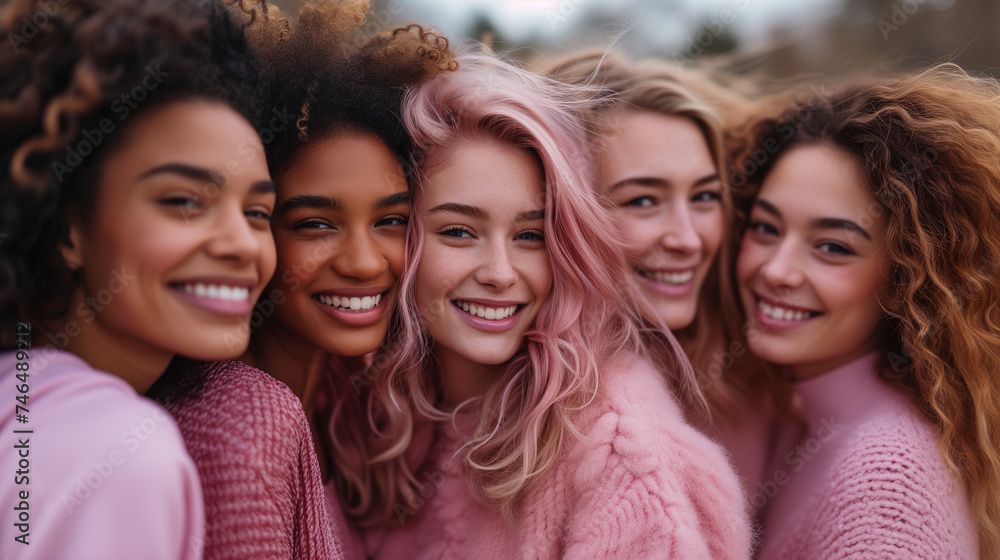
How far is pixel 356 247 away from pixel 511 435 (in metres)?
0.91

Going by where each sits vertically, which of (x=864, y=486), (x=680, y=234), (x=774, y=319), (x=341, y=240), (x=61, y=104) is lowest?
(x=864, y=486)

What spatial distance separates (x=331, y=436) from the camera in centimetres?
291

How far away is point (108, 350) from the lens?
73.7 inches

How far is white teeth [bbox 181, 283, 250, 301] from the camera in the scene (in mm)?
1831

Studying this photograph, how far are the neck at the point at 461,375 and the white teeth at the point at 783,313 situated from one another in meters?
1.30

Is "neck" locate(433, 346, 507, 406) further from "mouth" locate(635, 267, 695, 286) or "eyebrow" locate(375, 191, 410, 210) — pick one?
"mouth" locate(635, 267, 695, 286)

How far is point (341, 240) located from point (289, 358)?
0.63 m

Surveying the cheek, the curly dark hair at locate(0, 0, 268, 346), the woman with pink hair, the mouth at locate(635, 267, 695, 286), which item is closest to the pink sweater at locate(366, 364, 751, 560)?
the woman with pink hair

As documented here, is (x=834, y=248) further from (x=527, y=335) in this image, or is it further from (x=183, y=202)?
(x=183, y=202)

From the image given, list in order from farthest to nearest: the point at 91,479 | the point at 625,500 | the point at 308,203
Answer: the point at 308,203
the point at 625,500
the point at 91,479

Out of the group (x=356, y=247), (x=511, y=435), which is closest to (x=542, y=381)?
(x=511, y=435)

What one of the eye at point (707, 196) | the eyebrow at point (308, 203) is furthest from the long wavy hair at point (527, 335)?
the eye at point (707, 196)

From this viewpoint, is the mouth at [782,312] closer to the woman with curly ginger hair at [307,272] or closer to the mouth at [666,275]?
the mouth at [666,275]

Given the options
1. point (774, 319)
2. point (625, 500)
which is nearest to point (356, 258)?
point (625, 500)
